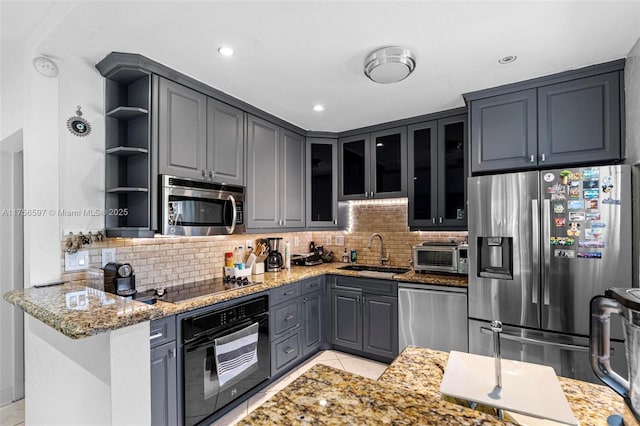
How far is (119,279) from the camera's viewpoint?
2.03 metres

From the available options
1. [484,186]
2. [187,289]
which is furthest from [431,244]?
[187,289]

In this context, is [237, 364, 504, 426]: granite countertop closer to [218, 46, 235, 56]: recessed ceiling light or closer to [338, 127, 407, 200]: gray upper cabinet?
[218, 46, 235, 56]: recessed ceiling light

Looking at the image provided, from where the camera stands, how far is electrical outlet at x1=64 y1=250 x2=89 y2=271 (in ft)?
6.61

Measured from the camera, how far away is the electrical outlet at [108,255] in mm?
2181

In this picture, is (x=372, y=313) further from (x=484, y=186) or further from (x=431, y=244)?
(x=484, y=186)

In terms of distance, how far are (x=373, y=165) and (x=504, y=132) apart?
1.37 metres

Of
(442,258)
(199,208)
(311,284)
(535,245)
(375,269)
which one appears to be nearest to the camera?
(535,245)

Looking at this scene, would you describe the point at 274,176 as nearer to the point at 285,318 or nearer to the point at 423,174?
the point at 285,318

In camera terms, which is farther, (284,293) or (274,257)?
(274,257)

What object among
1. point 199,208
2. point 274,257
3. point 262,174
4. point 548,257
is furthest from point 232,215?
point 548,257

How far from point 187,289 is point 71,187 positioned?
1064 millimetres

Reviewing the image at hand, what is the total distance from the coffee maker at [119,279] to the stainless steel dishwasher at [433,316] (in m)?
2.24

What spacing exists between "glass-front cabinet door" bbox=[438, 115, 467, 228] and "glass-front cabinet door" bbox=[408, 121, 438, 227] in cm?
6

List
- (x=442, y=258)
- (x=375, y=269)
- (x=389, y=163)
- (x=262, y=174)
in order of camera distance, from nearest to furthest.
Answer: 1. (x=442, y=258)
2. (x=262, y=174)
3. (x=389, y=163)
4. (x=375, y=269)
